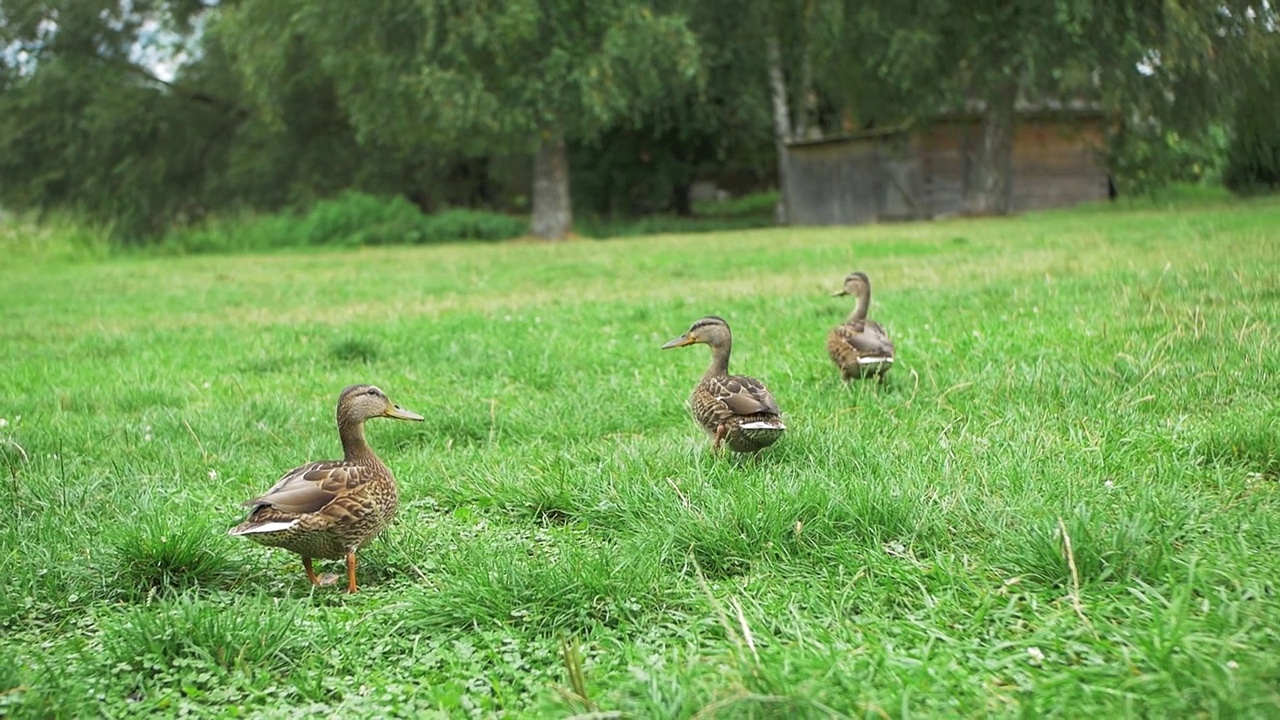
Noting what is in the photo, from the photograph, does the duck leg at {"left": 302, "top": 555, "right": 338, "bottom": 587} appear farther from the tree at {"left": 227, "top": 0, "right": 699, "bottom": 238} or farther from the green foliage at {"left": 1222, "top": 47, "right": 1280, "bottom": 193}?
the tree at {"left": 227, "top": 0, "right": 699, "bottom": 238}

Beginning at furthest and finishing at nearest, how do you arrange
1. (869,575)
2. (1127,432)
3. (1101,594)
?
(1127,432) < (869,575) < (1101,594)

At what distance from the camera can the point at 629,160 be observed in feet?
127

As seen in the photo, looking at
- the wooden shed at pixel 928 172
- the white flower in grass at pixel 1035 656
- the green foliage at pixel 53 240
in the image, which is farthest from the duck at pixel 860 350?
the wooden shed at pixel 928 172

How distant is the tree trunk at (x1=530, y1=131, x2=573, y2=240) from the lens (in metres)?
30.3

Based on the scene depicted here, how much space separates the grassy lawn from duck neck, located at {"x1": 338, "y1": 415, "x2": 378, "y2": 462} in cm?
33

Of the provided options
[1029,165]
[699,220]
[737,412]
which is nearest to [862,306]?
[737,412]

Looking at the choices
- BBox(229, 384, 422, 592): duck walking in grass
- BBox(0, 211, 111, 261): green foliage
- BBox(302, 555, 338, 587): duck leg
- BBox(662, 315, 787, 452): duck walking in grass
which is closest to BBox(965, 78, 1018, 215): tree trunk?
BBox(0, 211, 111, 261): green foliage

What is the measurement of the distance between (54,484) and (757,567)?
3.14 metres

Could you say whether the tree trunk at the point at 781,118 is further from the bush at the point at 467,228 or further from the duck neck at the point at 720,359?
the duck neck at the point at 720,359

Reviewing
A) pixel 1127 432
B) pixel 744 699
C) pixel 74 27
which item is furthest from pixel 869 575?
pixel 74 27

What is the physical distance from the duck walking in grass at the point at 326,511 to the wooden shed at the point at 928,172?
29.0 meters

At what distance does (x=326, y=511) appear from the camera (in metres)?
3.64

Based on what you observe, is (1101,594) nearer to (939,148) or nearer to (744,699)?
(744,699)

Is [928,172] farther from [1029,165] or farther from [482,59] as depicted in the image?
[482,59]
